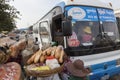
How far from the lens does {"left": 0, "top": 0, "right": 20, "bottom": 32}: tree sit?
14.8 meters

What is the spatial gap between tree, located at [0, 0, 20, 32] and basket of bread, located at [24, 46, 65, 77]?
1035cm

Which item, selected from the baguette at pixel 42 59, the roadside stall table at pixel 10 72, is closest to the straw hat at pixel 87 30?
the baguette at pixel 42 59

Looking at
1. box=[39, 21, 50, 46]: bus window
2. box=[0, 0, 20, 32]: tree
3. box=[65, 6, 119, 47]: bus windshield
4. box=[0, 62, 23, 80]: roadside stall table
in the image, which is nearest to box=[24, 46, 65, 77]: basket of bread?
box=[0, 62, 23, 80]: roadside stall table

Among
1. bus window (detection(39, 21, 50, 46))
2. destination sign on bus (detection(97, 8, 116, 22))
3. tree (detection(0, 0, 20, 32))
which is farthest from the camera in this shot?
tree (detection(0, 0, 20, 32))

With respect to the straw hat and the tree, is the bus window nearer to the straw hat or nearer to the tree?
the straw hat

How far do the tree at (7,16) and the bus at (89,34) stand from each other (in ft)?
32.4

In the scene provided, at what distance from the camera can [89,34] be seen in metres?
4.84

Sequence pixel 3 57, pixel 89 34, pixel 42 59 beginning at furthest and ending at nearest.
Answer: pixel 89 34, pixel 42 59, pixel 3 57

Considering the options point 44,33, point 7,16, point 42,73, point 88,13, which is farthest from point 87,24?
point 7,16

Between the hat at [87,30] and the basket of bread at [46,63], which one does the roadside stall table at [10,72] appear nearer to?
the basket of bread at [46,63]

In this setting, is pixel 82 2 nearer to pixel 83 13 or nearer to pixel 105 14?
pixel 83 13

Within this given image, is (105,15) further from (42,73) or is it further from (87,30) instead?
(42,73)

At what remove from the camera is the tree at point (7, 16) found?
581 inches

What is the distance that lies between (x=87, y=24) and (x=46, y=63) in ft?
4.97
